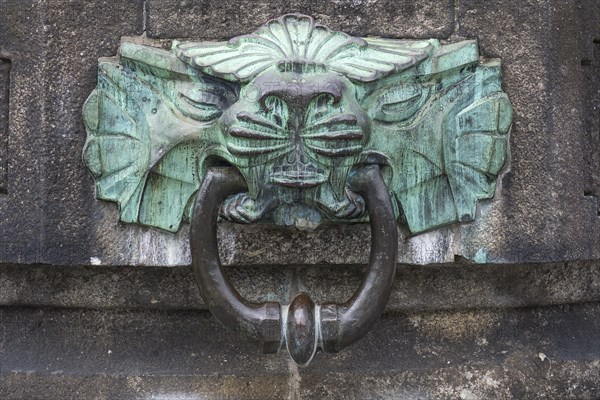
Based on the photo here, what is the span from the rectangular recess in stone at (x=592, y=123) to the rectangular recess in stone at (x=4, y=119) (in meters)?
0.93

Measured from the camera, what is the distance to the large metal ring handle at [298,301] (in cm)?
99

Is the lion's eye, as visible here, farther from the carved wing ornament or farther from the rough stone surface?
the rough stone surface

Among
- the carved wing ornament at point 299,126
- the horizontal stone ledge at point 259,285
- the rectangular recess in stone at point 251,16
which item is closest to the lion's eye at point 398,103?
the carved wing ornament at point 299,126

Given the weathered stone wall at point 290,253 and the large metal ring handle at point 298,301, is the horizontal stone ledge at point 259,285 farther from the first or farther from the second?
→ the large metal ring handle at point 298,301

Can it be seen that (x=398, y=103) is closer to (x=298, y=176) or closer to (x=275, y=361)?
(x=298, y=176)

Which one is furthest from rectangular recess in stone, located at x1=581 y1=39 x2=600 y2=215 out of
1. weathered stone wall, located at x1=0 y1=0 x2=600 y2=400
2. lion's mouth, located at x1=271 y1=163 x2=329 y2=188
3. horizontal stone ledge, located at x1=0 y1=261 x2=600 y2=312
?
lion's mouth, located at x1=271 y1=163 x2=329 y2=188

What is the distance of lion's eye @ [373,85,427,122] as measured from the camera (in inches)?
43.9

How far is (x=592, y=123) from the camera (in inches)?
49.4

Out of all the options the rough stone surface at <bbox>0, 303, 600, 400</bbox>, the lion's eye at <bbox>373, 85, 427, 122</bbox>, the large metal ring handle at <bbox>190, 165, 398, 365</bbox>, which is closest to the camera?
the large metal ring handle at <bbox>190, 165, 398, 365</bbox>

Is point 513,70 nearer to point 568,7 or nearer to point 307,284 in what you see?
point 568,7

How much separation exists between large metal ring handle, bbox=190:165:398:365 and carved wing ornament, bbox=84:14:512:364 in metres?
0.02

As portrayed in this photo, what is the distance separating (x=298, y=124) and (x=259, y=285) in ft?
1.07

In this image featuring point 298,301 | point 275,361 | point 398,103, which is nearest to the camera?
point 298,301

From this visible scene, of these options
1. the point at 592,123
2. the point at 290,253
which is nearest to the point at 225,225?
the point at 290,253
